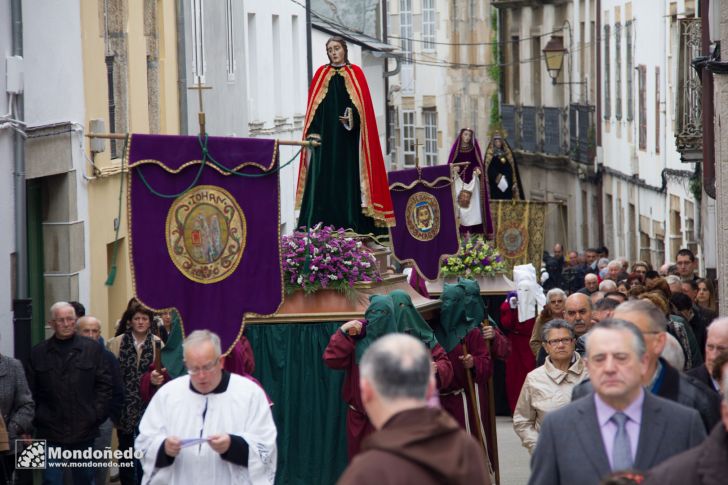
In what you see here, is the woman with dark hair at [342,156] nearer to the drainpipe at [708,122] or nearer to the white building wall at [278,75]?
the drainpipe at [708,122]

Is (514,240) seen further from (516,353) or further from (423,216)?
(516,353)

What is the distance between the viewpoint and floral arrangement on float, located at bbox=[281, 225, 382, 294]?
12.9m

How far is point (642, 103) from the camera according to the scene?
31578 millimetres

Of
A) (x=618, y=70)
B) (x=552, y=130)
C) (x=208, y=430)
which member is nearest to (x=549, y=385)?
(x=208, y=430)

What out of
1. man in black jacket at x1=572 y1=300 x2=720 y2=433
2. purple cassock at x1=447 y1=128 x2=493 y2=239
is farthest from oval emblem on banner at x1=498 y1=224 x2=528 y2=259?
man in black jacket at x1=572 y1=300 x2=720 y2=433

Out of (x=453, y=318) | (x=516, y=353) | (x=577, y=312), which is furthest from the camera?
(x=516, y=353)

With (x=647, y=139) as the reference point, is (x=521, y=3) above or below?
above

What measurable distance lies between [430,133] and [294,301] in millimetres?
40390

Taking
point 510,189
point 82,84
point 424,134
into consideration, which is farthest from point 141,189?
point 424,134

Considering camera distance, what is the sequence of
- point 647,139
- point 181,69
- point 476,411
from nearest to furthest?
point 476,411 → point 181,69 → point 647,139

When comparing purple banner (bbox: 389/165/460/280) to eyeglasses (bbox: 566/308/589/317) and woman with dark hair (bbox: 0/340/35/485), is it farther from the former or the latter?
woman with dark hair (bbox: 0/340/35/485)

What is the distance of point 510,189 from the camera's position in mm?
25172

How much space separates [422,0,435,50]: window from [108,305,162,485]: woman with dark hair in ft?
132

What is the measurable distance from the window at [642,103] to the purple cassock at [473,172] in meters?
10.3
